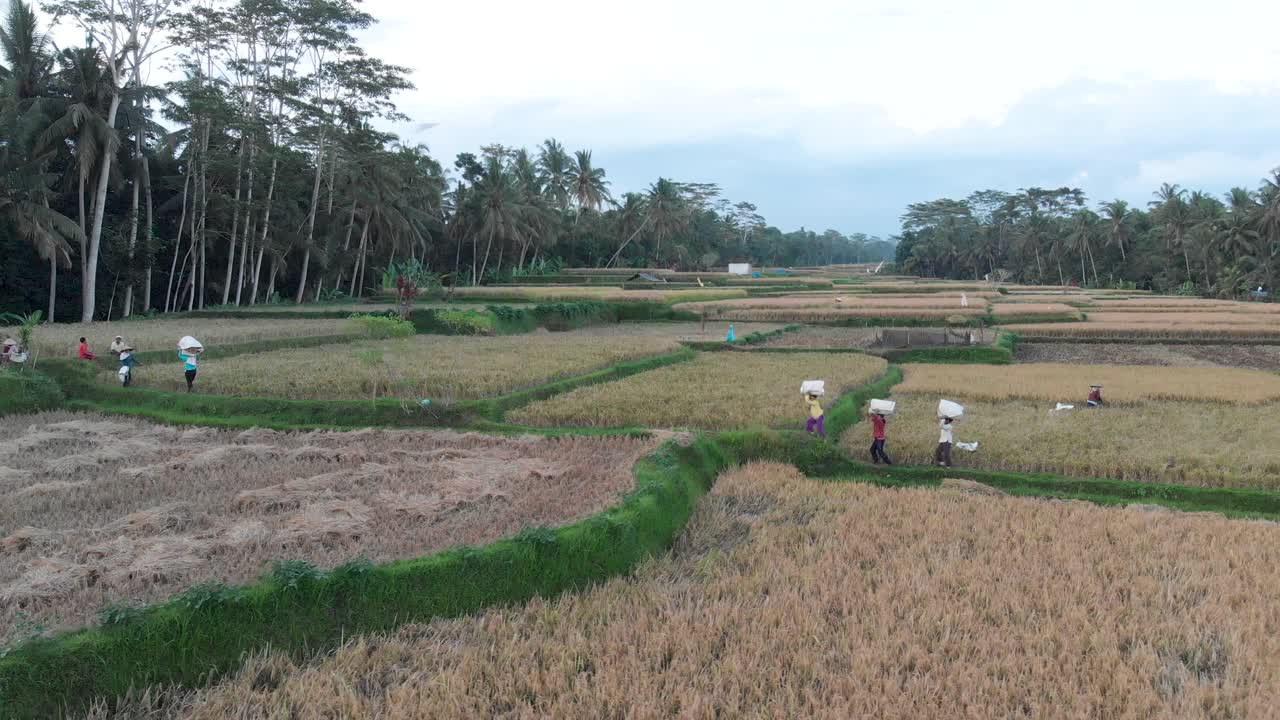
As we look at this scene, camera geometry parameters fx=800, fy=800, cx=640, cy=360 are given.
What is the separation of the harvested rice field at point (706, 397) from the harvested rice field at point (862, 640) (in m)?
4.02

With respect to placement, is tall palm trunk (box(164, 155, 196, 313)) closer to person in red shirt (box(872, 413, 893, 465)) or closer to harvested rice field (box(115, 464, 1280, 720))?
person in red shirt (box(872, 413, 893, 465))

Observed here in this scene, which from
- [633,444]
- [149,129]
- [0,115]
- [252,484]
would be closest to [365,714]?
[252,484]

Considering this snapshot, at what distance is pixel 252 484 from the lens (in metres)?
7.62

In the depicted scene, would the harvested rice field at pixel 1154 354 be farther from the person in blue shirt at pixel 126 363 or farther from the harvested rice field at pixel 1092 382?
the person in blue shirt at pixel 126 363

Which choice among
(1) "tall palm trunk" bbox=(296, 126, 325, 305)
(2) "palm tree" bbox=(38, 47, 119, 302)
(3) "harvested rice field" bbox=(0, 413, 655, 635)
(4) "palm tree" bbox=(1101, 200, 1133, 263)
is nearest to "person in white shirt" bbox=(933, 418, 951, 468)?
(3) "harvested rice field" bbox=(0, 413, 655, 635)

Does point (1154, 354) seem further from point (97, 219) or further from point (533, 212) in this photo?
point (533, 212)

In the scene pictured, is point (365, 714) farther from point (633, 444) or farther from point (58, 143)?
point (58, 143)

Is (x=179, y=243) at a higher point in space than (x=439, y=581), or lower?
higher

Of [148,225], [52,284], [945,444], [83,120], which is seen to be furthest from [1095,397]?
[148,225]

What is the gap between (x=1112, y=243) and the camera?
58.8m

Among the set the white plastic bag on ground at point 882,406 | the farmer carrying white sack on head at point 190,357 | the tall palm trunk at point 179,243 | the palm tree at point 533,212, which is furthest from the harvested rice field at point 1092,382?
the palm tree at point 533,212

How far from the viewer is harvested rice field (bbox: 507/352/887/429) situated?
1091 centimetres

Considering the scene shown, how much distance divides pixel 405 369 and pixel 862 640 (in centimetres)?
1086

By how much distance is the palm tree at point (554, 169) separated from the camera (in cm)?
5644
